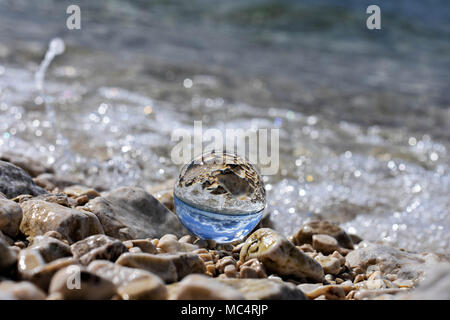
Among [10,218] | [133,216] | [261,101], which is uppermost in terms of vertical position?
[261,101]

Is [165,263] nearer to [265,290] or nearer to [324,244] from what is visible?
[265,290]

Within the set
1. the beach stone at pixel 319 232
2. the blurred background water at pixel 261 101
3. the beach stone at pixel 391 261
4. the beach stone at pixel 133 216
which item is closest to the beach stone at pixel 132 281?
the beach stone at pixel 133 216

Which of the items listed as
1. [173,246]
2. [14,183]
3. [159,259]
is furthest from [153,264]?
[14,183]

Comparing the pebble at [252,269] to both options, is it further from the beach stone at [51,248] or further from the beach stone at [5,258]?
the beach stone at [5,258]

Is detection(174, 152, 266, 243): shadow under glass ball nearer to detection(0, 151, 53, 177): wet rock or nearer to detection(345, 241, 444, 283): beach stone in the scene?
detection(345, 241, 444, 283): beach stone

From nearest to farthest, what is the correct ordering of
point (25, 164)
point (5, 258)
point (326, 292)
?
point (5, 258)
point (326, 292)
point (25, 164)

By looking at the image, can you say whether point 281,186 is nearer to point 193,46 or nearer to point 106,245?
point 106,245
